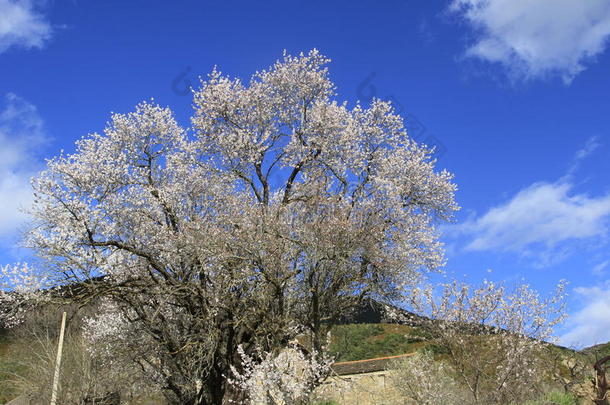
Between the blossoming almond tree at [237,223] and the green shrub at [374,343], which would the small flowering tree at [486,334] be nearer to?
the blossoming almond tree at [237,223]

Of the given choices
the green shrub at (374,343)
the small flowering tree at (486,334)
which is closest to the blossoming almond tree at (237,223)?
the small flowering tree at (486,334)

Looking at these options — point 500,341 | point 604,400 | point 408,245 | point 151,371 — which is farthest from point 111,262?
point 604,400

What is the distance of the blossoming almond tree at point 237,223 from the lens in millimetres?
15469

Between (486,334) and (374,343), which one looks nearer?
(486,334)

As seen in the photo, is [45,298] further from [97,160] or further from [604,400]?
[604,400]

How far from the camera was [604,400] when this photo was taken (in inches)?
327

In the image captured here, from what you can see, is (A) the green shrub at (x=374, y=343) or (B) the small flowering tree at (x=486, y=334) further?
(A) the green shrub at (x=374, y=343)

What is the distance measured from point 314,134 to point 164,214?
6934 mm

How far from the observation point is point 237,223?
56.5 feet

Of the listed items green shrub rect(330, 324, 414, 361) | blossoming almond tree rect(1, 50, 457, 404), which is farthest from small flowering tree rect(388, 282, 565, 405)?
green shrub rect(330, 324, 414, 361)

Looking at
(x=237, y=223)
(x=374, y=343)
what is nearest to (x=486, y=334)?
(x=237, y=223)

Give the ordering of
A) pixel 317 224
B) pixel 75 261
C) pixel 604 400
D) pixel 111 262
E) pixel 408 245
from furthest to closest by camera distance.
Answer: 1. pixel 408 245
2. pixel 111 262
3. pixel 75 261
4. pixel 317 224
5. pixel 604 400

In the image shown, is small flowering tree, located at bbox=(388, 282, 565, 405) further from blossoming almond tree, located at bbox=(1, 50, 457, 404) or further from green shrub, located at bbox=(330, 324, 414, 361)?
green shrub, located at bbox=(330, 324, 414, 361)

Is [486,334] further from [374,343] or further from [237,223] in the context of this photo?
[374,343]
